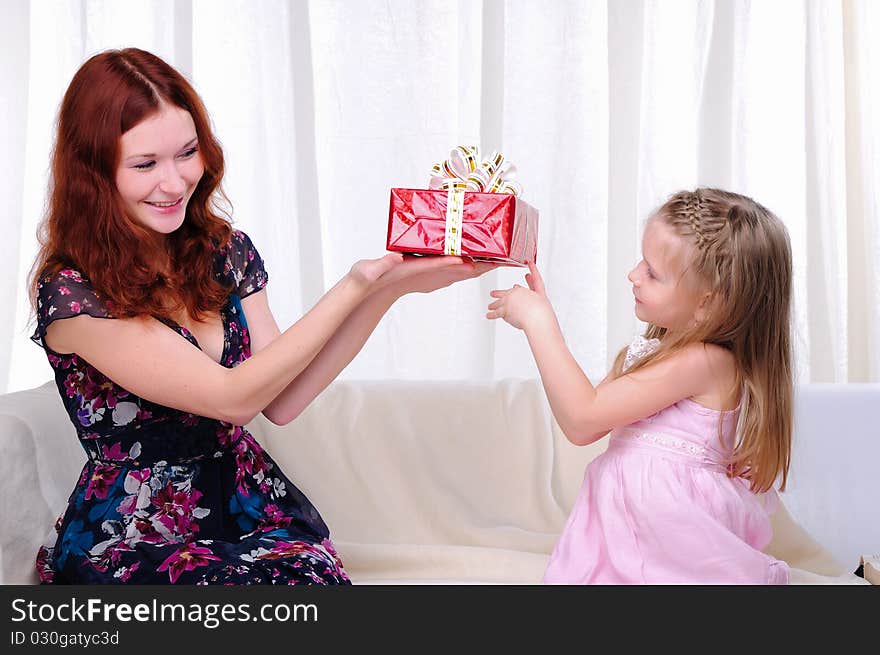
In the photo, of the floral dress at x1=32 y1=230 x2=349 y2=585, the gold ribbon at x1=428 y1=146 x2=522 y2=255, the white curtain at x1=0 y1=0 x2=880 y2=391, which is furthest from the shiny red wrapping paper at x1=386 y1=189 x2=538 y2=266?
the white curtain at x1=0 y1=0 x2=880 y2=391

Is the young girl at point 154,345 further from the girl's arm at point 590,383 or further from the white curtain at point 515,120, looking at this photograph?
the white curtain at point 515,120

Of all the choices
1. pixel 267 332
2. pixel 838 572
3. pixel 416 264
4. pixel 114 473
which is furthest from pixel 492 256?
pixel 838 572

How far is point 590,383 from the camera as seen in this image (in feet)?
5.01

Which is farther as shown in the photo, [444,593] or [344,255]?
[344,255]

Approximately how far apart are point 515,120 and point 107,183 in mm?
1671

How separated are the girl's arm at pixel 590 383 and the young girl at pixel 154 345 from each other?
14cm

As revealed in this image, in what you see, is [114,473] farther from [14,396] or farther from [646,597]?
[646,597]

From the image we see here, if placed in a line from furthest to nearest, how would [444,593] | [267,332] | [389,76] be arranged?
[389,76] → [267,332] → [444,593]

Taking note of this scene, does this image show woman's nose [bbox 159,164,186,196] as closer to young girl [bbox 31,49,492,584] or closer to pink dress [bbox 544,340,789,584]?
young girl [bbox 31,49,492,584]

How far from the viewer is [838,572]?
6.14ft

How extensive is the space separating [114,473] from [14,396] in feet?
1.28

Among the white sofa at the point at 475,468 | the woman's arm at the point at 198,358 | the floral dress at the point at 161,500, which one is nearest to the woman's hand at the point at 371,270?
the woman's arm at the point at 198,358

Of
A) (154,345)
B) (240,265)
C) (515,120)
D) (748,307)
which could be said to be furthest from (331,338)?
(515,120)

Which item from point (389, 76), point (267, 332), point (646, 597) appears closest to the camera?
point (646, 597)
